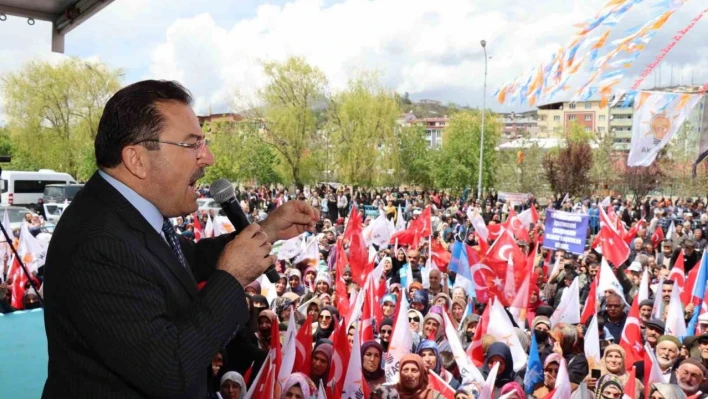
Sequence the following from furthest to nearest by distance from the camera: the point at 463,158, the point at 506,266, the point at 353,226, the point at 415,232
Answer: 1. the point at 463,158
2. the point at 415,232
3. the point at 353,226
4. the point at 506,266

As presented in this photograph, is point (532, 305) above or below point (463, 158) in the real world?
below

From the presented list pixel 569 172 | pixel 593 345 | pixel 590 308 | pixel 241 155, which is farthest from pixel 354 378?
pixel 241 155

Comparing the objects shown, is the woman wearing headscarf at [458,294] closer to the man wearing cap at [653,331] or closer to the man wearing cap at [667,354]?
the man wearing cap at [653,331]

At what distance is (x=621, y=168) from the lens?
46.1 m

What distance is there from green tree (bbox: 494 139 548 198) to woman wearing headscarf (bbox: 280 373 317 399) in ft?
120

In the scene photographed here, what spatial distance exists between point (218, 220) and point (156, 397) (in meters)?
11.1

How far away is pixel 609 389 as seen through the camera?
15.0 ft

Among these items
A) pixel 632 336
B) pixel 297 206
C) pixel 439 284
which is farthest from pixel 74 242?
pixel 439 284

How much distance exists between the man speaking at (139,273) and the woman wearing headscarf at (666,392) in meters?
3.78

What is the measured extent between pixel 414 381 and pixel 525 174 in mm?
37643

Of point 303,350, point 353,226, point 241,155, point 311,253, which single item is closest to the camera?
point 303,350

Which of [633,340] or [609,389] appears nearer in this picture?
[609,389]

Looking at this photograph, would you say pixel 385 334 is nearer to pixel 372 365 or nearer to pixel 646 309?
pixel 372 365

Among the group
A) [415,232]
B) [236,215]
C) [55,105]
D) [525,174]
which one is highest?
[55,105]
